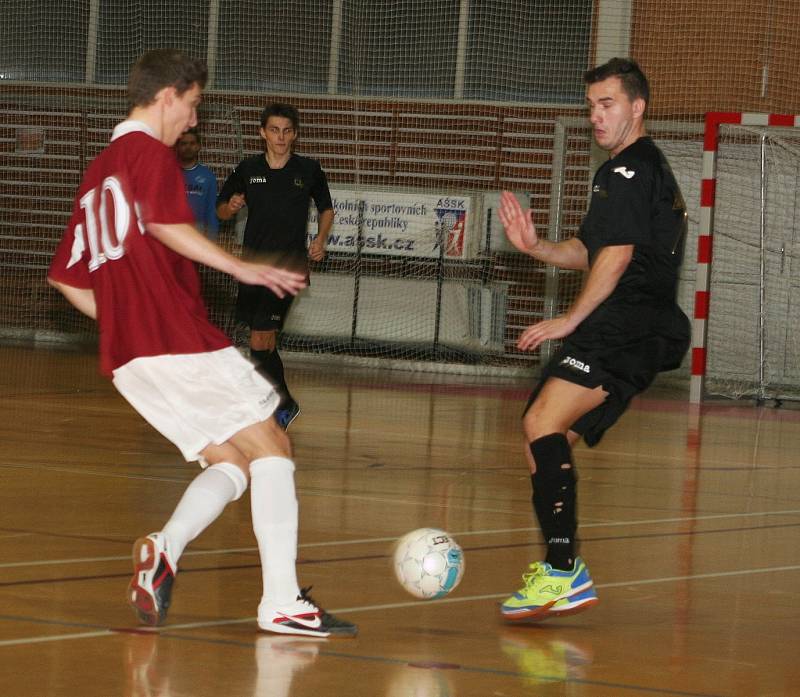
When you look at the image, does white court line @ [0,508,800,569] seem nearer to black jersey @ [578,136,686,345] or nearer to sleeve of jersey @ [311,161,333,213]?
black jersey @ [578,136,686,345]

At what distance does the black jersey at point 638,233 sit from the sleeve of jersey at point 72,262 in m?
1.56

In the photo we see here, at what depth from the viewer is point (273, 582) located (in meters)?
4.24

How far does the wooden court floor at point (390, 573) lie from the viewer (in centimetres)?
381

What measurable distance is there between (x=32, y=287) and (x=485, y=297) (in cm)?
630

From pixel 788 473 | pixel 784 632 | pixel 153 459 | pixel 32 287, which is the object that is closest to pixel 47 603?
pixel 784 632

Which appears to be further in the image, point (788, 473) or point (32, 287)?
point (32, 287)

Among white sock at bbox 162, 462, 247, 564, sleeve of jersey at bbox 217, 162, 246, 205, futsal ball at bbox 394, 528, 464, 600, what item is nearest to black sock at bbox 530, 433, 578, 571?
futsal ball at bbox 394, 528, 464, 600

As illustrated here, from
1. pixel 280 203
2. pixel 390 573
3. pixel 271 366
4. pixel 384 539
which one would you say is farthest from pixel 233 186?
pixel 390 573

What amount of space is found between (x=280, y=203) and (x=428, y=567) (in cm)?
511

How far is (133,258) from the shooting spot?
4.28m

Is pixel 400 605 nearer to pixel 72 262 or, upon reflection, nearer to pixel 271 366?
pixel 72 262

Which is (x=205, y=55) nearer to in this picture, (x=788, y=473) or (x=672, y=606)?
(x=788, y=473)

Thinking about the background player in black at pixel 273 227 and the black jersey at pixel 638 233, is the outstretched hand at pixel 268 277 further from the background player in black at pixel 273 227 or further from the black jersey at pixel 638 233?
the background player in black at pixel 273 227

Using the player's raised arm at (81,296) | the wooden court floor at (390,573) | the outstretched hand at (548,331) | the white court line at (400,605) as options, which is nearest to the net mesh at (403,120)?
the wooden court floor at (390,573)
